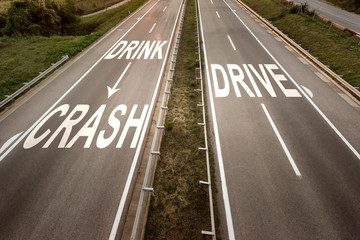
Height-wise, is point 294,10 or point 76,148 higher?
→ point 294,10

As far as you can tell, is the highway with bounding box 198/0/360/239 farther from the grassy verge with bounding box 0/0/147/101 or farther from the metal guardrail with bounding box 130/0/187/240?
the grassy verge with bounding box 0/0/147/101

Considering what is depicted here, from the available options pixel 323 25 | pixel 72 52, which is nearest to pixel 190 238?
pixel 72 52

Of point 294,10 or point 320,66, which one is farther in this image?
point 294,10

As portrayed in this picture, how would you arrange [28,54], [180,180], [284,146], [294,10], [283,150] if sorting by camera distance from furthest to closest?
[294,10]
[28,54]
[284,146]
[283,150]
[180,180]

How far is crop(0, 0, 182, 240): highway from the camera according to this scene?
18.2ft

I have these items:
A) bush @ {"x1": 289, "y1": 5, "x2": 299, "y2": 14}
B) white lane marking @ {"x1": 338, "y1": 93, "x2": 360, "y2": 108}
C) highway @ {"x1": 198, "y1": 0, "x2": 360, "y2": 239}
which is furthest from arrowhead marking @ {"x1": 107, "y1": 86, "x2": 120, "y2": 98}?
bush @ {"x1": 289, "y1": 5, "x2": 299, "y2": 14}

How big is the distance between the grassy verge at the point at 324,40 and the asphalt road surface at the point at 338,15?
12.2 feet

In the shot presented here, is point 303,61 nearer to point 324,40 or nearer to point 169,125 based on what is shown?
point 324,40

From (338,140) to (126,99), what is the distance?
1125 cm

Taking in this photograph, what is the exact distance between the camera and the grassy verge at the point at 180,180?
5414 millimetres

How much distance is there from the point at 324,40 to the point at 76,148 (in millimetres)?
22000

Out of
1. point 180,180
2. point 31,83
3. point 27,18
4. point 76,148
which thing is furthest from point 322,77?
point 27,18

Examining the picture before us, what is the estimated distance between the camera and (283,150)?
24.7 ft

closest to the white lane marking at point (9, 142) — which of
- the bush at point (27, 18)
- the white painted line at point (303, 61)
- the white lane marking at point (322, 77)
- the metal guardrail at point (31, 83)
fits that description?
the metal guardrail at point (31, 83)
